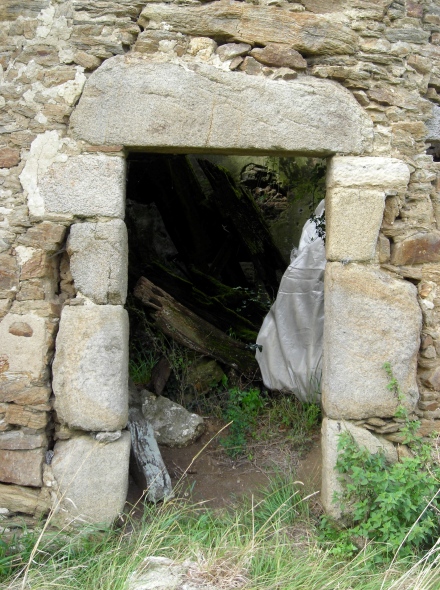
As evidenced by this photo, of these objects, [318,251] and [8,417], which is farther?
[318,251]

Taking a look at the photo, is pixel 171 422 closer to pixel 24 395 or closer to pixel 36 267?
pixel 24 395

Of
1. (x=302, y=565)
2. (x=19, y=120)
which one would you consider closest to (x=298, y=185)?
(x=19, y=120)

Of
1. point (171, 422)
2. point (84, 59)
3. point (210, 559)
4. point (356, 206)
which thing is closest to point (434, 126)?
point (356, 206)

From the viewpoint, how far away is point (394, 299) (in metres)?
2.99

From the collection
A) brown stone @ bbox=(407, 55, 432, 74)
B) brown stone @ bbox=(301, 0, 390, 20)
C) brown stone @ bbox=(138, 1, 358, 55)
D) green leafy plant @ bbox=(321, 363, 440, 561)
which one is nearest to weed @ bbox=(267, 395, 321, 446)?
green leafy plant @ bbox=(321, 363, 440, 561)

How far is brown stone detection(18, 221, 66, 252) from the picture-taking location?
2867mm

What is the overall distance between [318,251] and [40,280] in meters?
2.23

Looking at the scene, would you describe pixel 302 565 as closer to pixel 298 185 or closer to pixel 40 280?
pixel 40 280

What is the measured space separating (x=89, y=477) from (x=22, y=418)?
0.44 metres

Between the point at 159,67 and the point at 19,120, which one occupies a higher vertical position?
the point at 159,67

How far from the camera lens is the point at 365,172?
299 cm

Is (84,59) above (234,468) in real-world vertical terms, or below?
above

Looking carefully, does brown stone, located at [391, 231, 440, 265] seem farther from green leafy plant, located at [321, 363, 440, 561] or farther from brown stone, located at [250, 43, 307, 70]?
brown stone, located at [250, 43, 307, 70]

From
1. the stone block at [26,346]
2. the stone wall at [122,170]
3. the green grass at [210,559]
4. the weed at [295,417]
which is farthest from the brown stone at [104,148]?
the weed at [295,417]
